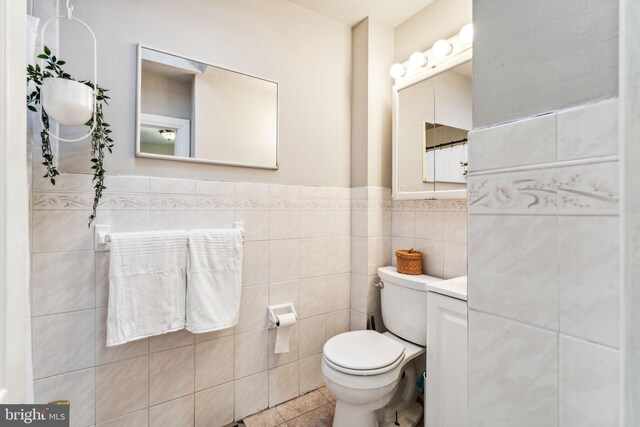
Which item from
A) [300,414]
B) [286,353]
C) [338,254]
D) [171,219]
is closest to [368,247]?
[338,254]

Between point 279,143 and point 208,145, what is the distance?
1.32ft

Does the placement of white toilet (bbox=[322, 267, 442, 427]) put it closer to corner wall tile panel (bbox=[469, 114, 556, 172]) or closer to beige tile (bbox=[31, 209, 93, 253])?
corner wall tile panel (bbox=[469, 114, 556, 172])

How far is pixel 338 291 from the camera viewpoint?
1.88m

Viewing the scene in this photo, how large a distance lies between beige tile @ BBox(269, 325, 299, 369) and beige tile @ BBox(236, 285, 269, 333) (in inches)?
3.9

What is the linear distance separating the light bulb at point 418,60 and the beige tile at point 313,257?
46.7 inches

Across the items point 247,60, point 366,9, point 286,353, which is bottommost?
point 286,353

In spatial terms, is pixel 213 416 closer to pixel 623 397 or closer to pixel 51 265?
pixel 51 265

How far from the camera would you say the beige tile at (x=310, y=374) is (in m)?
1.75

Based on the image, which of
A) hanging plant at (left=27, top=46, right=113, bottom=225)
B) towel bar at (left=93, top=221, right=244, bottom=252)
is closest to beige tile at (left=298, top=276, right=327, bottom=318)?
towel bar at (left=93, top=221, right=244, bottom=252)

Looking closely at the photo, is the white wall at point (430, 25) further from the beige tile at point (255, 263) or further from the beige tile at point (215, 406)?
the beige tile at point (215, 406)

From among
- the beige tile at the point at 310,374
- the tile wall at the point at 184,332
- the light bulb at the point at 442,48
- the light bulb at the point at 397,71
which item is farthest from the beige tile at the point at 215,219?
the light bulb at the point at 442,48

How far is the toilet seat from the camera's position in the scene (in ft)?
4.21

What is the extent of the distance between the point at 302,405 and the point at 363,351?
588 mm

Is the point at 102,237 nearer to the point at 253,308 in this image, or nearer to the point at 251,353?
the point at 253,308
